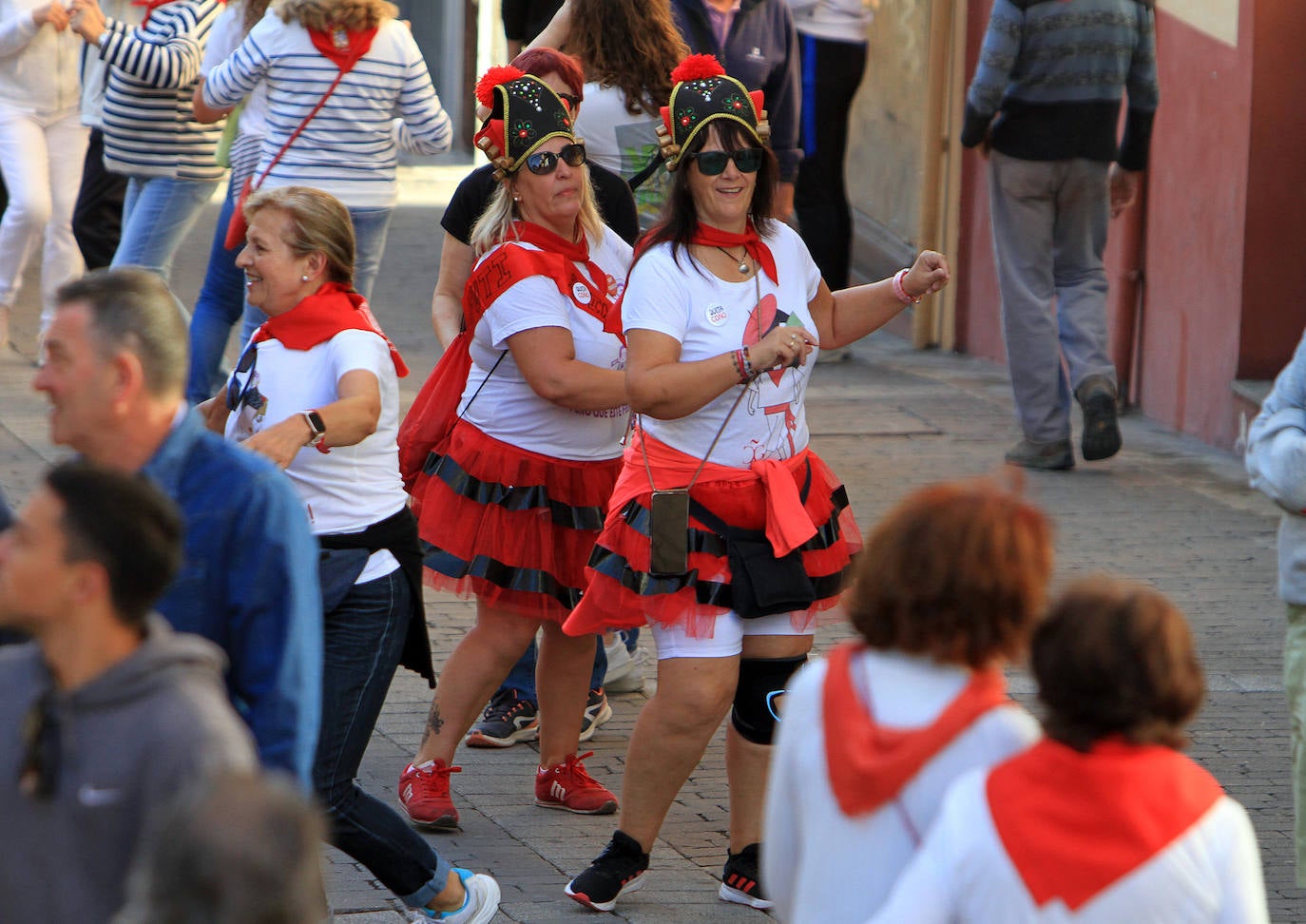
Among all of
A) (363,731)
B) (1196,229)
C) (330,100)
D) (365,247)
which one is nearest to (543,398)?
(363,731)

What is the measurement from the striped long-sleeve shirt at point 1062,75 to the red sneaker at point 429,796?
183 inches

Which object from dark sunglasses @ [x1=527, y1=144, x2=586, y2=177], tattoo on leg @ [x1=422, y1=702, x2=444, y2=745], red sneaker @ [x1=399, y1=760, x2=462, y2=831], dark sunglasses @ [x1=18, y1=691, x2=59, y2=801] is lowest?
red sneaker @ [x1=399, y1=760, x2=462, y2=831]

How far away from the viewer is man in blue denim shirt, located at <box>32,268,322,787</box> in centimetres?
294

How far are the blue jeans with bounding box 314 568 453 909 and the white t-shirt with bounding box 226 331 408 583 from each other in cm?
9

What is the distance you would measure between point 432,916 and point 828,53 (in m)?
7.01

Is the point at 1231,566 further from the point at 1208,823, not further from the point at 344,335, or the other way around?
the point at 1208,823

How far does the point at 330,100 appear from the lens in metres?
7.22

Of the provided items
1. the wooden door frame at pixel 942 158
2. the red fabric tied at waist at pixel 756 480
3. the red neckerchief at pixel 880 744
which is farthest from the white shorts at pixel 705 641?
the wooden door frame at pixel 942 158

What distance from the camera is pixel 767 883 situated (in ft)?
9.38

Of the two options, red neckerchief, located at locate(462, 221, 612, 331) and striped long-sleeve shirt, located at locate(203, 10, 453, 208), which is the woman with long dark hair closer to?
red neckerchief, located at locate(462, 221, 612, 331)

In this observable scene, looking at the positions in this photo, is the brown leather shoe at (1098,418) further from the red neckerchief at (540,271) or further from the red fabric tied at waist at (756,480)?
the red fabric tied at waist at (756,480)

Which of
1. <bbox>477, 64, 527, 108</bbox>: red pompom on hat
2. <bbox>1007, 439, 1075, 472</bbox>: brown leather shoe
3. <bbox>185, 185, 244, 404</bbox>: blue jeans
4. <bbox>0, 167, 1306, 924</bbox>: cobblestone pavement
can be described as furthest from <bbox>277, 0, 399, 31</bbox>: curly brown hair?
<bbox>1007, 439, 1075, 472</bbox>: brown leather shoe

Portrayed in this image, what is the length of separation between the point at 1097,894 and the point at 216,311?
623 cm

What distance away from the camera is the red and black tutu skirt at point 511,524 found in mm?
5043
